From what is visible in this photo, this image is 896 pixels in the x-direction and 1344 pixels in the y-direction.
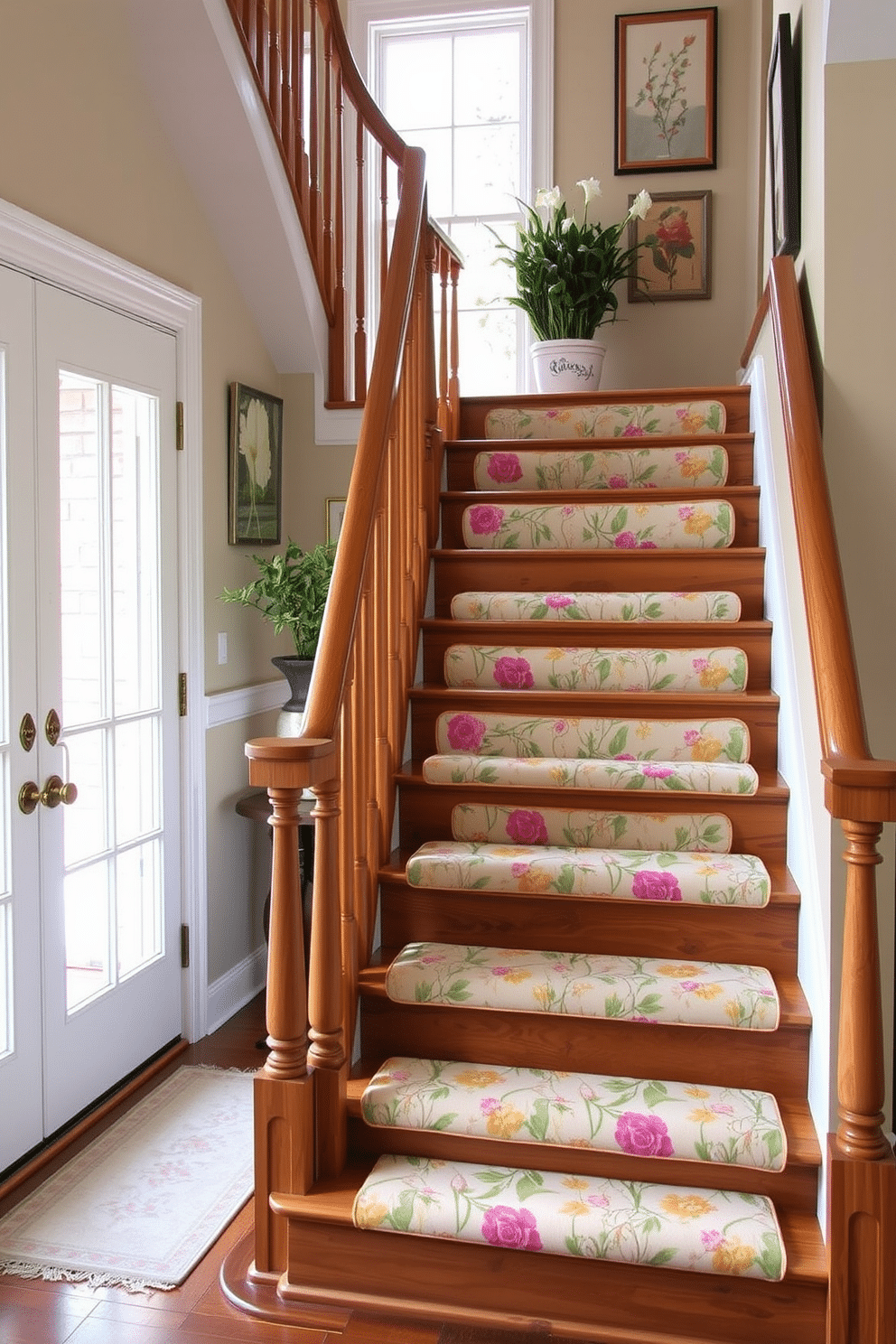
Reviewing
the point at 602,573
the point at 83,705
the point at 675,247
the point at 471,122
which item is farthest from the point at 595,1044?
the point at 471,122

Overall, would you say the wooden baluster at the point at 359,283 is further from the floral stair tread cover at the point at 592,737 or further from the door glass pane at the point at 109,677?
the floral stair tread cover at the point at 592,737

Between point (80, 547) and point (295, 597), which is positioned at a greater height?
point (80, 547)

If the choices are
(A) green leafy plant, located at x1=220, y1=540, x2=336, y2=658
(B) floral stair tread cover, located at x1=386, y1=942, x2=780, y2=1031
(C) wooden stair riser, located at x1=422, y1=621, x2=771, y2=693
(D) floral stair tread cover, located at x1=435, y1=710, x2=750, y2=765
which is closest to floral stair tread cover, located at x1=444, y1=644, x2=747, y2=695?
(C) wooden stair riser, located at x1=422, y1=621, x2=771, y2=693

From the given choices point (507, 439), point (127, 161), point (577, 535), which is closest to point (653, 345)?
point (507, 439)

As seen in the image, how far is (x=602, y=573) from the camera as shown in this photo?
320cm

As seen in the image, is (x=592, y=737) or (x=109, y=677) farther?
(x=109, y=677)

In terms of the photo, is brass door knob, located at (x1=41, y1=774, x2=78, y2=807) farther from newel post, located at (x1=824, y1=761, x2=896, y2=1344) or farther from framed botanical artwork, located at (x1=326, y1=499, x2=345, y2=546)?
newel post, located at (x1=824, y1=761, x2=896, y2=1344)

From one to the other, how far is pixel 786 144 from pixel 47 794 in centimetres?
248

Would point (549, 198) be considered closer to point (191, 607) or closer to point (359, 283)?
point (359, 283)

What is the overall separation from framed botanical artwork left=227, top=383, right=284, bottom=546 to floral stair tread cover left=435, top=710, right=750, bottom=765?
1.09 m

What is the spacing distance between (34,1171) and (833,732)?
205 centimetres

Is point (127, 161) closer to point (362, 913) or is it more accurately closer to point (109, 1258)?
point (362, 913)

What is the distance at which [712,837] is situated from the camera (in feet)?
8.55

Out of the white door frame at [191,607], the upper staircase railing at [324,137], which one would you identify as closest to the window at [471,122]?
the upper staircase railing at [324,137]
